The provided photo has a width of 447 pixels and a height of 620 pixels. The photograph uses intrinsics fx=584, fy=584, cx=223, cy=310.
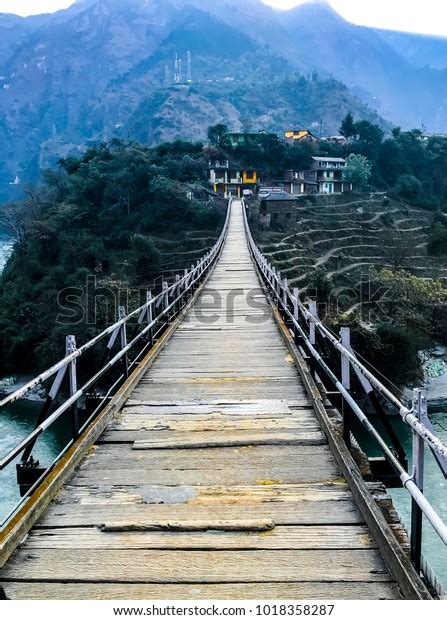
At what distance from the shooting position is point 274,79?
173250 mm

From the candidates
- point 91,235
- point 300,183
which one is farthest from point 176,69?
point 91,235

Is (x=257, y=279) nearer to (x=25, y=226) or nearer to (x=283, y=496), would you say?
(x=283, y=496)

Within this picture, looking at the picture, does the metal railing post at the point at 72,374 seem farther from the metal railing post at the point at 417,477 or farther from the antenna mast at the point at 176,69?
the antenna mast at the point at 176,69

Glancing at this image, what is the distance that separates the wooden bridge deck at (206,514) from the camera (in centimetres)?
271

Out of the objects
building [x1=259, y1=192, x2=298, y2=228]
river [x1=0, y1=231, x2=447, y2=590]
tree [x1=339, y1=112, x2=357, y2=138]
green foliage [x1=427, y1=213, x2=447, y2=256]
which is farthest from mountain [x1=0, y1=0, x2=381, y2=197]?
river [x1=0, y1=231, x2=447, y2=590]

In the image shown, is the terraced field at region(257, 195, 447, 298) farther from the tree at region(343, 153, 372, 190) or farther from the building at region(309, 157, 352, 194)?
the building at region(309, 157, 352, 194)

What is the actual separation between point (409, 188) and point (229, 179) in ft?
59.3

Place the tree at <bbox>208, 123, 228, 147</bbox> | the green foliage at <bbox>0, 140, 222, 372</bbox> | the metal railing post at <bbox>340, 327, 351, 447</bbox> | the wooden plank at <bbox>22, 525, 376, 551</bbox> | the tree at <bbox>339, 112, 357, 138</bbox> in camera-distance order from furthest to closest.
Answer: the tree at <bbox>339, 112, 357, 138</bbox>
the tree at <bbox>208, 123, 228, 147</bbox>
the green foliage at <bbox>0, 140, 222, 372</bbox>
the metal railing post at <bbox>340, 327, 351, 447</bbox>
the wooden plank at <bbox>22, 525, 376, 551</bbox>

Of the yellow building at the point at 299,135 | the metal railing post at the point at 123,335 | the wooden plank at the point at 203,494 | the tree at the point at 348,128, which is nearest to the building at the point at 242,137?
the tree at the point at 348,128

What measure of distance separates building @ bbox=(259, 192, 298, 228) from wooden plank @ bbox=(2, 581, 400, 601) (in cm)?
4190

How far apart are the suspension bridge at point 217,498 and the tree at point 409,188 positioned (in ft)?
185

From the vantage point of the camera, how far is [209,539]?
122 inches

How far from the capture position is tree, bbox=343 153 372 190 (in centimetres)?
5625
